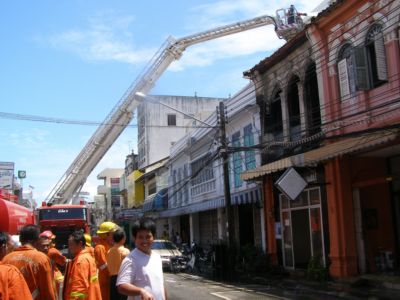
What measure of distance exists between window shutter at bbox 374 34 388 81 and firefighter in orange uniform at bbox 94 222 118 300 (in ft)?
33.3

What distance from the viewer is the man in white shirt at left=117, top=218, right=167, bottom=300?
4.52 meters

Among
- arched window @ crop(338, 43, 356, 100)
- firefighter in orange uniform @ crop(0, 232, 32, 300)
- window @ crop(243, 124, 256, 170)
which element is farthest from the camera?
window @ crop(243, 124, 256, 170)

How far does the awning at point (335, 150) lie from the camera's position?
535 inches

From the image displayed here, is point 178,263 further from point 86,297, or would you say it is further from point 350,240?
point 86,297

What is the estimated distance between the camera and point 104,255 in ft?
25.0

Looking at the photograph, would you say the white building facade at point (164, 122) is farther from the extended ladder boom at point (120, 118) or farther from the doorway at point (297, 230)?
the doorway at point (297, 230)

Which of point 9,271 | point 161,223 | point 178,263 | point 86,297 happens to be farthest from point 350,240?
point 161,223

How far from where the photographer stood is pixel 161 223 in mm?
46125

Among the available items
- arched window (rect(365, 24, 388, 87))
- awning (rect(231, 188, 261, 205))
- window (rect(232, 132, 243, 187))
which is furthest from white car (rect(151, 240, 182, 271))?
arched window (rect(365, 24, 388, 87))

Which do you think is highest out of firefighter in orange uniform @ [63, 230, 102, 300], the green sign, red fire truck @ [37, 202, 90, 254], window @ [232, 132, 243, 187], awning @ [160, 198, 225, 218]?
the green sign

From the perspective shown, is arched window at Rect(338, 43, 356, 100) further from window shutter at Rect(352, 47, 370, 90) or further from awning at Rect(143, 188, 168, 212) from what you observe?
awning at Rect(143, 188, 168, 212)

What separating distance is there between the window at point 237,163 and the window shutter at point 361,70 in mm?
9690

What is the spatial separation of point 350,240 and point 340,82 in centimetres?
512

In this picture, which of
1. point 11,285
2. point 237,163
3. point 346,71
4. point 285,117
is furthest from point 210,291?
point 11,285
